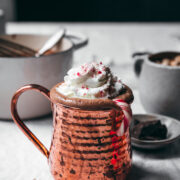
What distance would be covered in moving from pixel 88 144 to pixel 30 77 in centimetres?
24

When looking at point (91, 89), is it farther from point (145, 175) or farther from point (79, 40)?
Result: point (79, 40)

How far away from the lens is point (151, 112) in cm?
60

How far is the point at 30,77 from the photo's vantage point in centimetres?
55

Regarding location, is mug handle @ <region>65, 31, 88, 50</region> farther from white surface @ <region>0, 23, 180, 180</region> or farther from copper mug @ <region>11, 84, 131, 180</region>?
copper mug @ <region>11, 84, 131, 180</region>

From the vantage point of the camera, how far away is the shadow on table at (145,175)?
42cm

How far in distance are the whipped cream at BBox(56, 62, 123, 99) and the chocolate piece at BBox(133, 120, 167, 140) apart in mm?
132

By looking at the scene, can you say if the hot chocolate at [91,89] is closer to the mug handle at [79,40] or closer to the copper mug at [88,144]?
the copper mug at [88,144]

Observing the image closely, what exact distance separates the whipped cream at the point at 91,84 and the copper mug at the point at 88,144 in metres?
0.02
